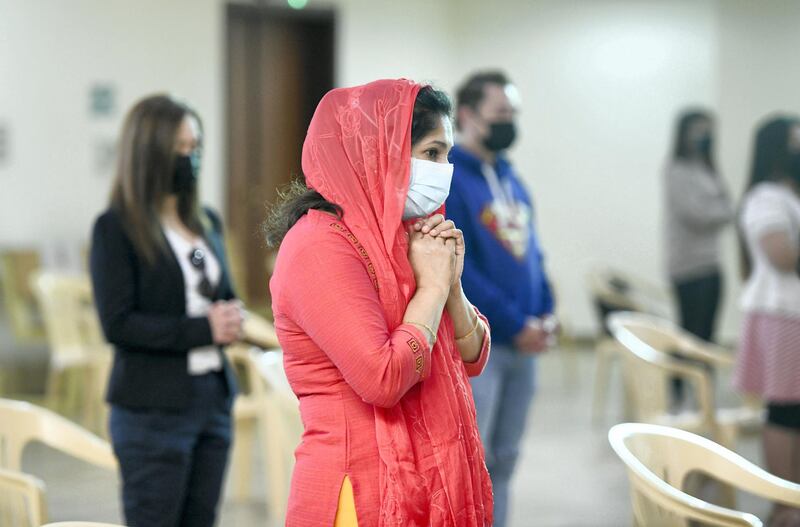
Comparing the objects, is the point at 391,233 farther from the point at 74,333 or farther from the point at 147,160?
the point at 74,333

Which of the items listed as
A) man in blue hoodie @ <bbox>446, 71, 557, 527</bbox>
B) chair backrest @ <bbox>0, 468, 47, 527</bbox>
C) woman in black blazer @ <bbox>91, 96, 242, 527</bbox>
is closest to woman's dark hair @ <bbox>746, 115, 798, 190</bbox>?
man in blue hoodie @ <bbox>446, 71, 557, 527</bbox>

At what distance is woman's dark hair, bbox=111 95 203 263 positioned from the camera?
2.62 metres

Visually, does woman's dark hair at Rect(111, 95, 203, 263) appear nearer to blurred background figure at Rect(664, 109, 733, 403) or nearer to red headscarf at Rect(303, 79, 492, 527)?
red headscarf at Rect(303, 79, 492, 527)

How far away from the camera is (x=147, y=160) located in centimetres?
264

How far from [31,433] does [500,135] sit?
1.62 metres

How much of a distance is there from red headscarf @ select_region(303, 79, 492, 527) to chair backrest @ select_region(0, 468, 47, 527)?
31.3 inches

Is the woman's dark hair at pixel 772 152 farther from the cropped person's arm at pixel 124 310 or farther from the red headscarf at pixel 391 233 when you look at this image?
the red headscarf at pixel 391 233

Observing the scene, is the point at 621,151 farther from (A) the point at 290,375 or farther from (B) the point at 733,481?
(A) the point at 290,375

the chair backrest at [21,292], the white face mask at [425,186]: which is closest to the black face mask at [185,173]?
the white face mask at [425,186]

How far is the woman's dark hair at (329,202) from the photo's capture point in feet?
5.84

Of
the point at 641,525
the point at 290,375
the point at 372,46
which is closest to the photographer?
the point at 290,375

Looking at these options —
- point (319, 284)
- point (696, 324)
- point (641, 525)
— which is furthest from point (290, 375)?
point (696, 324)

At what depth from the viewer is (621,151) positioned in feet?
28.8

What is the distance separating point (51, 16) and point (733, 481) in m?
6.09
